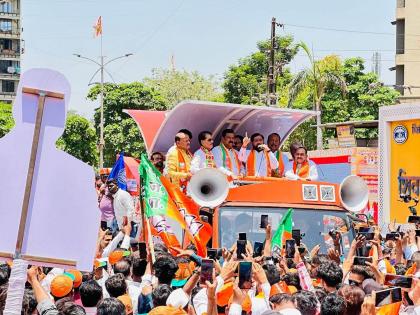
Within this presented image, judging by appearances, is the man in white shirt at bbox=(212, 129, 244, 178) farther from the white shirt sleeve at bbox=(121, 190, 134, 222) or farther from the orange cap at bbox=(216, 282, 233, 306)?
the orange cap at bbox=(216, 282, 233, 306)

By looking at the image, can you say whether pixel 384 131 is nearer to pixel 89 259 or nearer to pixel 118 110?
pixel 89 259

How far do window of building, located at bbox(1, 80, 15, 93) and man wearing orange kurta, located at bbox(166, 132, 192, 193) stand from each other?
76672mm

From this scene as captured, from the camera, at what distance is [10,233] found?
446cm

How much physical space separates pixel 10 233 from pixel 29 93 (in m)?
0.72

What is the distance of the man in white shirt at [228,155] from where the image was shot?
37.6ft

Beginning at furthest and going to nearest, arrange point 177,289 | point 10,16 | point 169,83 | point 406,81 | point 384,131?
point 10,16
point 169,83
point 406,81
point 384,131
point 177,289

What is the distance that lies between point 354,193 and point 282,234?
147cm

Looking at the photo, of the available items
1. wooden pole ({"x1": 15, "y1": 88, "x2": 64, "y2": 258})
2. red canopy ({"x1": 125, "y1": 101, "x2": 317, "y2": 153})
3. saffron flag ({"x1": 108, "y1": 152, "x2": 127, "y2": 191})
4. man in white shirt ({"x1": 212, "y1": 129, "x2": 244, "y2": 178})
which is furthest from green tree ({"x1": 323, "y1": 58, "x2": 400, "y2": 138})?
wooden pole ({"x1": 15, "y1": 88, "x2": 64, "y2": 258})

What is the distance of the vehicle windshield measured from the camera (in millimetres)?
9797

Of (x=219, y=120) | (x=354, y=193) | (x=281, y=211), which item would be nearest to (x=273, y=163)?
(x=219, y=120)

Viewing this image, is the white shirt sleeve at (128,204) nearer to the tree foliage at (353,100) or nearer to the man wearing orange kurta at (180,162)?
the man wearing orange kurta at (180,162)

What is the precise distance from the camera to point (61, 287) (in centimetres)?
598

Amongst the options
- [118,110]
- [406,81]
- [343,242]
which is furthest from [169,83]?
[343,242]

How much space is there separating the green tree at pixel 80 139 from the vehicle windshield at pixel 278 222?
42300 millimetres
